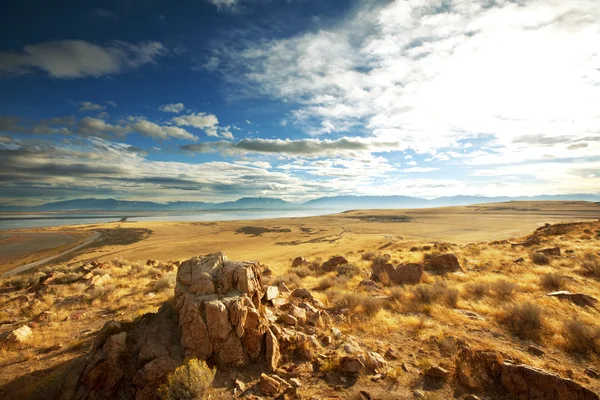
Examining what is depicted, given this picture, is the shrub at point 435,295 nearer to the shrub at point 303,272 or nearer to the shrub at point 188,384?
the shrub at point 303,272

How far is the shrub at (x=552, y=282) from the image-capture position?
11195 mm

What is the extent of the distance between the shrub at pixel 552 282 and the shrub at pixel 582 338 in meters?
4.88

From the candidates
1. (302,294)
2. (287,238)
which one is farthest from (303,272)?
(287,238)

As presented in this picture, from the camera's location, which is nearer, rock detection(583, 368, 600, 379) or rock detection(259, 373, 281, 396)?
rock detection(259, 373, 281, 396)

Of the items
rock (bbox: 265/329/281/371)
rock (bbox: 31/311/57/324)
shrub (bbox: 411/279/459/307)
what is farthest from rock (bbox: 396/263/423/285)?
rock (bbox: 31/311/57/324)

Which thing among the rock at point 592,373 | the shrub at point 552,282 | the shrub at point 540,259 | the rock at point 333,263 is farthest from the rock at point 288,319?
the shrub at point 540,259

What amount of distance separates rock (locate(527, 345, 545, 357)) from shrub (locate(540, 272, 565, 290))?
6.21 metres

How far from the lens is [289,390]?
564 cm

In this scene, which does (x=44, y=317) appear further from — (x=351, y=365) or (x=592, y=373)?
(x=592, y=373)

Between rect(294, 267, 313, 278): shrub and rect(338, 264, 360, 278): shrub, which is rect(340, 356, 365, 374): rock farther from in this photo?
rect(294, 267, 313, 278): shrub

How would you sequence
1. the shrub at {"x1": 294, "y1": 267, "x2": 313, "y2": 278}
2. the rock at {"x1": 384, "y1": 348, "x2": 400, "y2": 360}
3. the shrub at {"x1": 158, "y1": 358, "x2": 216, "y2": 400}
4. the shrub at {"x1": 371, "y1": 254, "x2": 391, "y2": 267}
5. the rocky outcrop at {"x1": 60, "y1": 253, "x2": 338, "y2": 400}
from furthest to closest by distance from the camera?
the shrub at {"x1": 371, "y1": 254, "x2": 391, "y2": 267}, the shrub at {"x1": 294, "y1": 267, "x2": 313, "y2": 278}, the rock at {"x1": 384, "y1": 348, "x2": 400, "y2": 360}, the rocky outcrop at {"x1": 60, "y1": 253, "x2": 338, "y2": 400}, the shrub at {"x1": 158, "y1": 358, "x2": 216, "y2": 400}

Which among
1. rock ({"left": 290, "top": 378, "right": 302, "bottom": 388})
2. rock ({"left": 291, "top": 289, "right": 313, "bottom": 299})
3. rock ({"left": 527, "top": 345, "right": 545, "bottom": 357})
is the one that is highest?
rock ({"left": 527, "top": 345, "right": 545, "bottom": 357})

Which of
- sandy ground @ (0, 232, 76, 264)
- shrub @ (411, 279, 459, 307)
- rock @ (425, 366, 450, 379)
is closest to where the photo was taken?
rock @ (425, 366, 450, 379)

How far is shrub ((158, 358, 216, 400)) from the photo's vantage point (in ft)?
17.1
